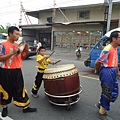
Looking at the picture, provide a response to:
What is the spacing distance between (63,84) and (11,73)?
94 cm

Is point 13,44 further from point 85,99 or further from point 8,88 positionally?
point 85,99

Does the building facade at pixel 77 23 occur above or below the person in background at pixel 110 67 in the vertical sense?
above

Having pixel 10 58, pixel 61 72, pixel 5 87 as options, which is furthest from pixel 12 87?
pixel 61 72

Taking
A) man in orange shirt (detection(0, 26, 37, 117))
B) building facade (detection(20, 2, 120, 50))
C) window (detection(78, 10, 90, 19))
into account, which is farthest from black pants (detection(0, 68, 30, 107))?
window (detection(78, 10, 90, 19))

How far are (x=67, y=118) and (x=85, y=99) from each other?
103 cm

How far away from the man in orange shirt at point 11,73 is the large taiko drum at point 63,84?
0.53 m

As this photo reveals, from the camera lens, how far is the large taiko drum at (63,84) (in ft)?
9.46

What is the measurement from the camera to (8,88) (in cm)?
272

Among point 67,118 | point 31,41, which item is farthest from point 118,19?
point 67,118

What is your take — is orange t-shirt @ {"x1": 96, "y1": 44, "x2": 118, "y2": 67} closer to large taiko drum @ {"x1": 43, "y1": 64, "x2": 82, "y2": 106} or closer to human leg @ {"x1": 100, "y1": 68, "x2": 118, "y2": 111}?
human leg @ {"x1": 100, "y1": 68, "x2": 118, "y2": 111}

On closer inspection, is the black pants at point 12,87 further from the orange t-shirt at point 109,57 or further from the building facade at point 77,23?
the building facade at point 77,23

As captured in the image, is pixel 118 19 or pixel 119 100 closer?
pixel 119 100

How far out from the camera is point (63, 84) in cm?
288

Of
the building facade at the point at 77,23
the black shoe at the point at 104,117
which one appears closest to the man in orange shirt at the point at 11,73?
the black shoe at the point at 104,117
